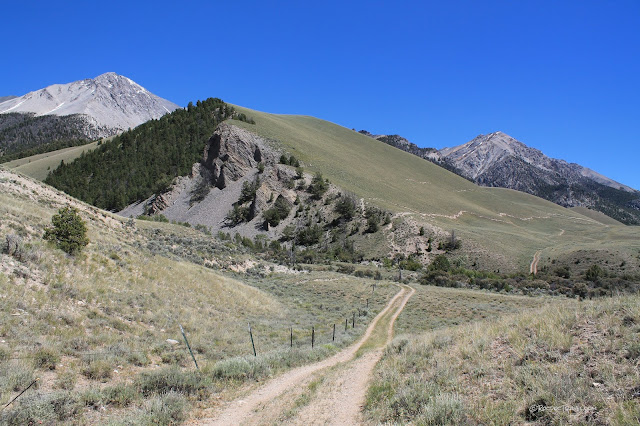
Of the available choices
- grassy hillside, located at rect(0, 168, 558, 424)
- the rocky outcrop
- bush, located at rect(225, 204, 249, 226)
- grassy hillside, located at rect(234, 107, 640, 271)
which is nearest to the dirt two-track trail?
grassy hillside, located at rect(0, 168, 558, 424)

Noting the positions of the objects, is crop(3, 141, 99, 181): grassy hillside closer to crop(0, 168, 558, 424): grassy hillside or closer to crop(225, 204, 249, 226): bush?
crop(225, 204, 249, 226): bush

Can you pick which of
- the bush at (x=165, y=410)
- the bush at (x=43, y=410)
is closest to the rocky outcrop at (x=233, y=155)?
the bush at (x=165, y=410)

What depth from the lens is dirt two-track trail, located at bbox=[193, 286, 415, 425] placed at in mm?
6964

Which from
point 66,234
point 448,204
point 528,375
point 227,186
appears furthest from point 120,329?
point 448,204

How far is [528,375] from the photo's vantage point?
5625mm

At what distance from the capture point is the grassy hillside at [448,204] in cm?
5972

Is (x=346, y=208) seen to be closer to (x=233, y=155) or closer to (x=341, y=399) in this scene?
(x=233, y=155)

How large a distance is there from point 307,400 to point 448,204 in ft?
317

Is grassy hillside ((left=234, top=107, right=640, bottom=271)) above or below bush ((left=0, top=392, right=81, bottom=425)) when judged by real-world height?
above

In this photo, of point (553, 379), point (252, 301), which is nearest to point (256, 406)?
point (553, 379)

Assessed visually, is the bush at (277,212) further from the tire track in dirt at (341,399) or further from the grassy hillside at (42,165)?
the grassy hillside at (42,165)

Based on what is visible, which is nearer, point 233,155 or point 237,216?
point 237,216

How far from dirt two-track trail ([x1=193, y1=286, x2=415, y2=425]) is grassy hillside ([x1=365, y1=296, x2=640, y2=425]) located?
0.56 meters

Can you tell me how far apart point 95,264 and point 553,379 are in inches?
652
